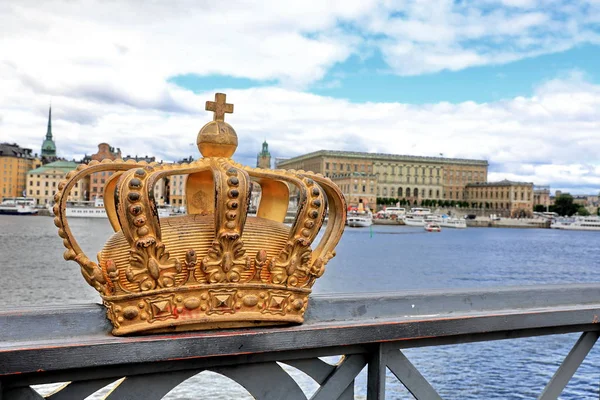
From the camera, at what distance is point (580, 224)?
316 feet

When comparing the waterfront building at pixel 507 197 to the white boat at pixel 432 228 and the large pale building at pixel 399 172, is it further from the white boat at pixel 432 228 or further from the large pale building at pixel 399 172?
the white boat at pixel 432 228

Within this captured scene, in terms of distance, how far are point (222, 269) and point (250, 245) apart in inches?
5.1

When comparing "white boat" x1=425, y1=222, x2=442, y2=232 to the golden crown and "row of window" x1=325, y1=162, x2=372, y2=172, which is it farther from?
the golden crown

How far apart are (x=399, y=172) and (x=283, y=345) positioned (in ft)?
395

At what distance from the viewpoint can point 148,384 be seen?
5.90ft

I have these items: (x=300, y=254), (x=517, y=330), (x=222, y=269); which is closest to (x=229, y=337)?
(x=222, y=269)

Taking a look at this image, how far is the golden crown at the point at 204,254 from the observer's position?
1.83m

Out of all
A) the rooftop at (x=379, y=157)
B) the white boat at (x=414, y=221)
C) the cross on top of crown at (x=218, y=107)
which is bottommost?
the white boat at (x=414, y=221)

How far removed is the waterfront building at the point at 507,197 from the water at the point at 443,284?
244ft

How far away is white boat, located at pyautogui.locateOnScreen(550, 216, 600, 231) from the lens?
9475 cm

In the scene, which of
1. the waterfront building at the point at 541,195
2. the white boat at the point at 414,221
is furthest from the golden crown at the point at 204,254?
the waterfront building at the point at 541,195

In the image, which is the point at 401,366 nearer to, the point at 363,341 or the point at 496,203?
the point at 363,341

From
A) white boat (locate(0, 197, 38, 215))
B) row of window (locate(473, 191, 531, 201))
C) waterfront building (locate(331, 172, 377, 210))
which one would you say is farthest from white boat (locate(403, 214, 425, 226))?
white boat (locate(0, 197, 38, 215))

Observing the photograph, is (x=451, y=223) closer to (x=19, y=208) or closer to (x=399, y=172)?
(x=399, y=172)
